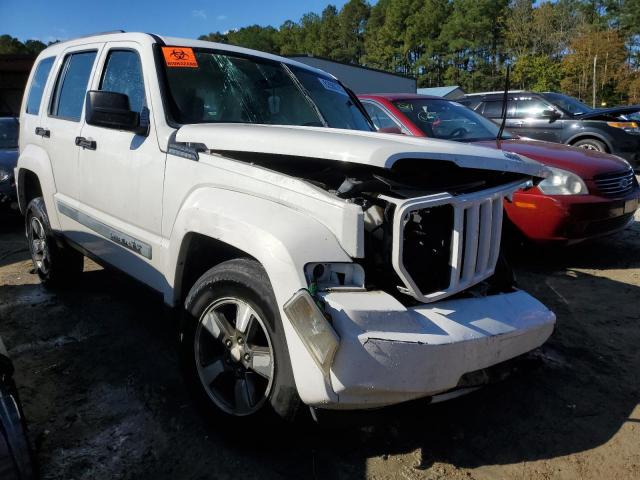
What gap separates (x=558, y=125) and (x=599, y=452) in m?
9.78

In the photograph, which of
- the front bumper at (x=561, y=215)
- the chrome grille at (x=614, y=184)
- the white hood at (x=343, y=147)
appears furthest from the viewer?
the chrome grille at (x=614, y=184)

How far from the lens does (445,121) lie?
6152 mm

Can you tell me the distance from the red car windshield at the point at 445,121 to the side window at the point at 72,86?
3.49 meters

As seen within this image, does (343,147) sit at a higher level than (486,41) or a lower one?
lower

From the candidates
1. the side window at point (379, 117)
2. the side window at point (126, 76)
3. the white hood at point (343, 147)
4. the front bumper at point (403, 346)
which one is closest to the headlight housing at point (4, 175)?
the side window at point (126, 76)

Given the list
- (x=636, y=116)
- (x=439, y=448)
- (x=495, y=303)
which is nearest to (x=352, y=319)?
(x=495, y=303)

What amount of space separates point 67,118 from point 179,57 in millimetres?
1345

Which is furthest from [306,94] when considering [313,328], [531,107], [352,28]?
[352,28]

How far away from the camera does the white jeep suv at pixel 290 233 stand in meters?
1.95

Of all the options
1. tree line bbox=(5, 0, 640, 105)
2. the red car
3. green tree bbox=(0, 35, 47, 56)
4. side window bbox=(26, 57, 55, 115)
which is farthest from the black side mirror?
green tree bbox=(0, 35, 47, 56)

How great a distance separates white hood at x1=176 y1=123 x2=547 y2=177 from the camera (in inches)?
81.0

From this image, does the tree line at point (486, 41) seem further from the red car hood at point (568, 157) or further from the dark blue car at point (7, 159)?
the red car hood at point (568, 157)

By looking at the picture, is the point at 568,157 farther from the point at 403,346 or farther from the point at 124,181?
the point at 124,181

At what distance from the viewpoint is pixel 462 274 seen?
230cm
